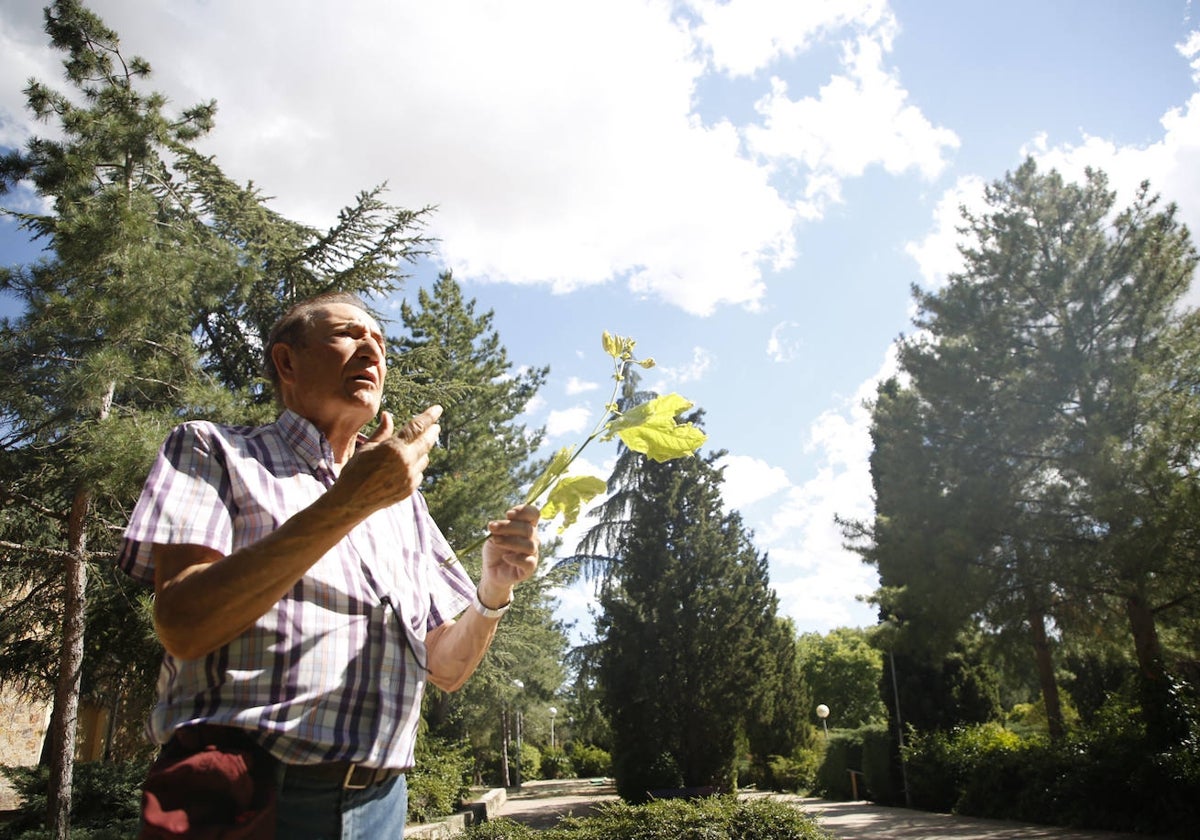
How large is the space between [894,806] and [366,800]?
22508mm

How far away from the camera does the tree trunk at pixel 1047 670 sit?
47.7 ft

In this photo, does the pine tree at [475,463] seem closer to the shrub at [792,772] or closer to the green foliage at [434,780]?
the green foliage at [434,780]

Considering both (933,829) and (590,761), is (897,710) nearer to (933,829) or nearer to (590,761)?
(933,829)

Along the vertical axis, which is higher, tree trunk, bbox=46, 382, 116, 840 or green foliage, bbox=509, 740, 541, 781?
tree trunk, bbox=46, 382, 116, 840

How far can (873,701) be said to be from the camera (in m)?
48.1

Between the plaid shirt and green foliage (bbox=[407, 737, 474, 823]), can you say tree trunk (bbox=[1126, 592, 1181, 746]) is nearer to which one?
green foliage (bbox=[407, 737, 474, 823])

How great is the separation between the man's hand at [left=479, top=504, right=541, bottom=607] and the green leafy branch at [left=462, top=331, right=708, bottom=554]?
0.09 feet

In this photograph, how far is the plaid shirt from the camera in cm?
100

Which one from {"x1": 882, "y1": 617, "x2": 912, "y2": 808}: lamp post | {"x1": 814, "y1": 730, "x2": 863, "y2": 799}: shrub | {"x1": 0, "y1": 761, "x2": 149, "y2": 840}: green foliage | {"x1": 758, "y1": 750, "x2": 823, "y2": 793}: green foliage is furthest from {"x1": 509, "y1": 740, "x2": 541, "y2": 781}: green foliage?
{"x1": 0, "y1": 761, "x2": 149, "y2": 840}: green foliage

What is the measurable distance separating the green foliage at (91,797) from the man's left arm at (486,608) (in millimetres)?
9632

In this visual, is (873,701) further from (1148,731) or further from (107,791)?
(107,791)

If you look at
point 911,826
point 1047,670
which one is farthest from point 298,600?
point 1047,670

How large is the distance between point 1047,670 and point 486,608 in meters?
18.3

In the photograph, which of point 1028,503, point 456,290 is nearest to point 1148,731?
point 1028,503
